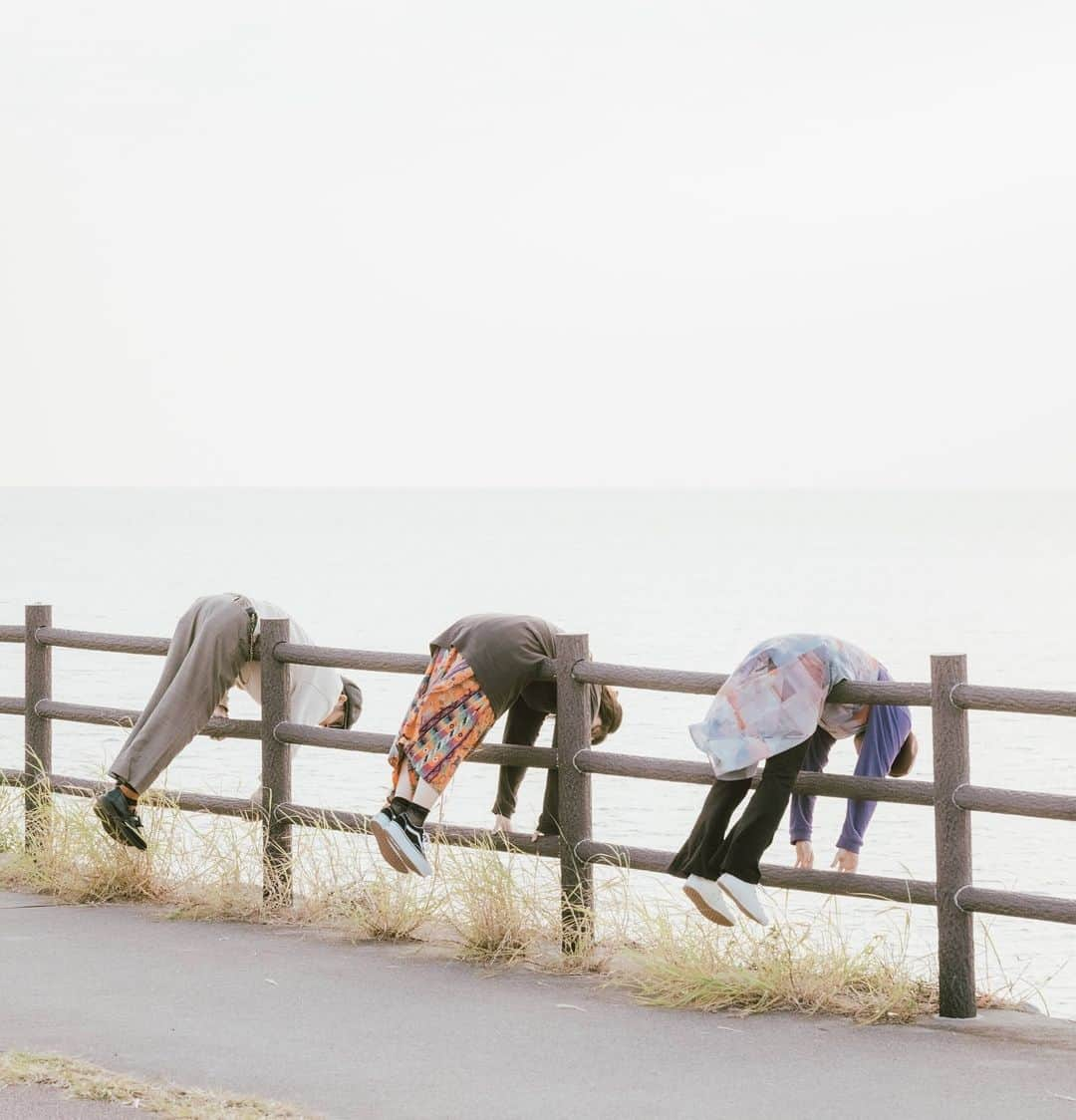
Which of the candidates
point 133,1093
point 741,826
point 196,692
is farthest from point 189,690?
point 133,1093

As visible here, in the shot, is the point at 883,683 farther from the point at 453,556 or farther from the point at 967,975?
the point at 453,556

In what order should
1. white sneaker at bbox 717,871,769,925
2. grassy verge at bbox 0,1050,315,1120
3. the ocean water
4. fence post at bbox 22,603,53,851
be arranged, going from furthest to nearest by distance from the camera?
the ocean water
fence post at bbox 22,603,53,851
white sneaker at bbox 717,871,769,925
grassy verge at bbox 0,1050,315,1120

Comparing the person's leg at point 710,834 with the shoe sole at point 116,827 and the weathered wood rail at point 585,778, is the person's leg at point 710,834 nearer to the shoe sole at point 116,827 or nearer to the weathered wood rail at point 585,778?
the weathered wood rail at point 585,778

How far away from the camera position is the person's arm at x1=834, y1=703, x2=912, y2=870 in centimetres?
593

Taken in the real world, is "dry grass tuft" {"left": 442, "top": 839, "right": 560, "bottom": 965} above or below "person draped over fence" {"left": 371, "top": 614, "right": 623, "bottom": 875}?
below

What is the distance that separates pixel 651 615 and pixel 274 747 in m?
57.1

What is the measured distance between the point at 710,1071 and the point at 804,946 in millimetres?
951

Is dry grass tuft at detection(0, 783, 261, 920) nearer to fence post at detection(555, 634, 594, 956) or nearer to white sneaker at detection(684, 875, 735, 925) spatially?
fence post at detection(555, 634, 594, 956)

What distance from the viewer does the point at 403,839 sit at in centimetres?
625

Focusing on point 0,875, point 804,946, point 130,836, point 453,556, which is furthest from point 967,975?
point 453,556

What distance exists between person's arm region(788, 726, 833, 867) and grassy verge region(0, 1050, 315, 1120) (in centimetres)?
225

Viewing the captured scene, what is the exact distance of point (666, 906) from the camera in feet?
20.5

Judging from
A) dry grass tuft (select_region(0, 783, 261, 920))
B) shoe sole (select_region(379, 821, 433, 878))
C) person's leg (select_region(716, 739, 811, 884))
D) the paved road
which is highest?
person's leg (select_region(716, 739, 811, 884))

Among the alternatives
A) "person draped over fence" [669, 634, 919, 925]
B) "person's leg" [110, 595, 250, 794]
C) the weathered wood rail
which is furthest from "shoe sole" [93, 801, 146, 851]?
"person draped over fence" [669, 634, 919, 925]
